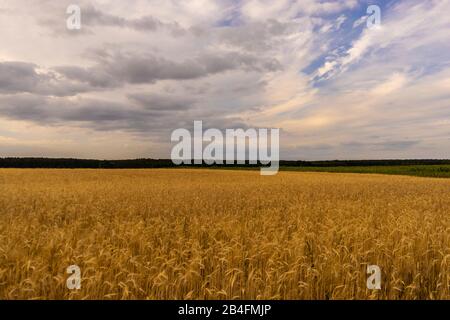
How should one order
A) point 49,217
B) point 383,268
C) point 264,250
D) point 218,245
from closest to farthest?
point 383,268 < point 264,250 < point 218,245 < point 49,217

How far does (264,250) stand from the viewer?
6020 millimetres

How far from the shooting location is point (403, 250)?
6309mm

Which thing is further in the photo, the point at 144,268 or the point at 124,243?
the point at 124,243

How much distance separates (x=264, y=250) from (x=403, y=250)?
2720 millimetres

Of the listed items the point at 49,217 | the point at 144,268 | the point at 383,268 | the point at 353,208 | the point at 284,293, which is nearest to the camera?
the point at 284,293

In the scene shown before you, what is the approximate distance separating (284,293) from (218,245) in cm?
218
